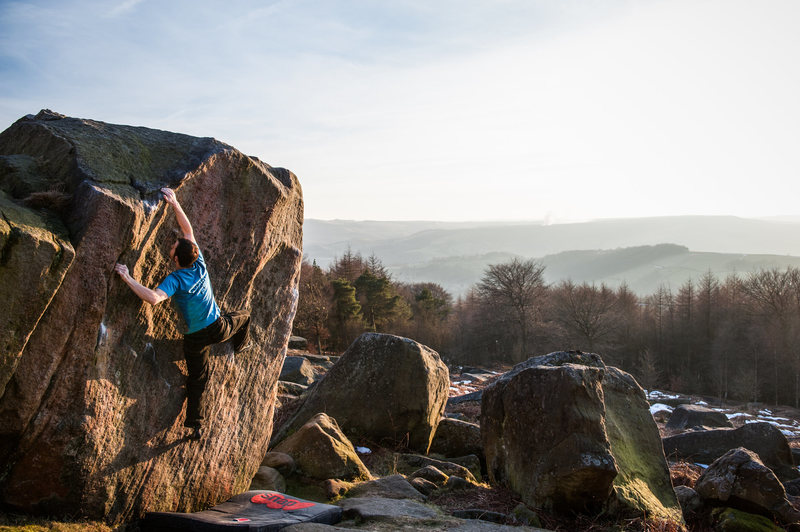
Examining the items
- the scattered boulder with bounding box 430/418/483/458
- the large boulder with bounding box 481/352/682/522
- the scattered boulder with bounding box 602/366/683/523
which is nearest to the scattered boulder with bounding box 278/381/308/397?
the scattered boulder with bounding box 430/418/483/458

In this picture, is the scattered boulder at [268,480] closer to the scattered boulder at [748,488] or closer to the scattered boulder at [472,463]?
the scattered boulder at [472,463]

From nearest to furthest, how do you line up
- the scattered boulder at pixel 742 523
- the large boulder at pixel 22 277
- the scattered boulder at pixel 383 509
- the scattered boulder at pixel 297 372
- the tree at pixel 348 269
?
the large boulder at pixel 22 277 → the scattered boulder at pixel 383 509 → the scattered boulder at pixel 742 523 → the scattered boulder at pixel 297 372 → the tree at pixel 348 269

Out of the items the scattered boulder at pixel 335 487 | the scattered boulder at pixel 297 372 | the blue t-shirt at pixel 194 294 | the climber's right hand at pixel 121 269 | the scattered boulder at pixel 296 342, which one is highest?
the climber's right hand at pixel 121 269

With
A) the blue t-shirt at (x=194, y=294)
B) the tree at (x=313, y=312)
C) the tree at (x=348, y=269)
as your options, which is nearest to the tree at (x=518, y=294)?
the tree at (x=348, y=269)

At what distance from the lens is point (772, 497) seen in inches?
317

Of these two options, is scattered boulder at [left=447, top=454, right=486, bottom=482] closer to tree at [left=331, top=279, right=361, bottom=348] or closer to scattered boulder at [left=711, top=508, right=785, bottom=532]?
scattered boulder at [left=711, top=508, right=785, bottom=532]

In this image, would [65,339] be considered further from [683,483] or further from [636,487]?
[683,483]

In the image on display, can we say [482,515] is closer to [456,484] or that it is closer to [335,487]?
[456,484]

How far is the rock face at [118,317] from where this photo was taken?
5.21m

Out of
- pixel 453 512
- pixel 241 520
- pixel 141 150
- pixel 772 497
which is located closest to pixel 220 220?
pixel 141 150

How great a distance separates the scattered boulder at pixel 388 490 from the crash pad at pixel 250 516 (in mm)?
1268

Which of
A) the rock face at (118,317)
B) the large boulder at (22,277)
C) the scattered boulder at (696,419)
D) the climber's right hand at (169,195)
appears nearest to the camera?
the large boulder at (22,277)

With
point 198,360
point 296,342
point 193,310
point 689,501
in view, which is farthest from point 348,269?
point 193,310

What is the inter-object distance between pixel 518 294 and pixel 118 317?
64083 millimetres
